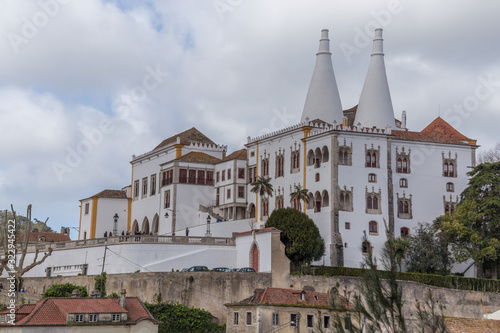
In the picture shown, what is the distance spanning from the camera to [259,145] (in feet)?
254

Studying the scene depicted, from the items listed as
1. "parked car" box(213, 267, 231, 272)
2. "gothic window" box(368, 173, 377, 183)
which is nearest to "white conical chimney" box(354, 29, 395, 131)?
"gothic window" box(368, 173, 377, 183)

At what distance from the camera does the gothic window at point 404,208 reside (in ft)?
227

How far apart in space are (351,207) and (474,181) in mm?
9711

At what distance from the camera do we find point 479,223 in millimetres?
65625

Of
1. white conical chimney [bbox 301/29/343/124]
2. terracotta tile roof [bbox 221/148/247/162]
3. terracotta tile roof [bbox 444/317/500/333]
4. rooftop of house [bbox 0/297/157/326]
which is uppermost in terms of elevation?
white conical chimney [bbox 301/29/343/124]

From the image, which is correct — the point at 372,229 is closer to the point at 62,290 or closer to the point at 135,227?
the point at 62,290

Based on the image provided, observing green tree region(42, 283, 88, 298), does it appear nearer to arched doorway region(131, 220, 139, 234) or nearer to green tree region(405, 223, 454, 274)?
arched doorway region(131, 220, 139, 234)

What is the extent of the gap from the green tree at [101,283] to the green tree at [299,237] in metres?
13.3

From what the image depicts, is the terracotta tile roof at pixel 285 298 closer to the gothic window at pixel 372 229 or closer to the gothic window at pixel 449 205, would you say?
the gothic window at pixel 372 229

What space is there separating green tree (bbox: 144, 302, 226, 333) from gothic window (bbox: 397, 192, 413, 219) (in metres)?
19.8

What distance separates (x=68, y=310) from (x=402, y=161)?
105 ft

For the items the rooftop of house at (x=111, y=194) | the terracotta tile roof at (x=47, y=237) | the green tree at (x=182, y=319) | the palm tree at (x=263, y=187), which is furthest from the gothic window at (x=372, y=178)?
the terracotta tile roof at (x=47, y=237)

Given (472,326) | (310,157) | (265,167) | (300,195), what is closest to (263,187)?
(265,167)

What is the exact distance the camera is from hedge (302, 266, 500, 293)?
5944cm
